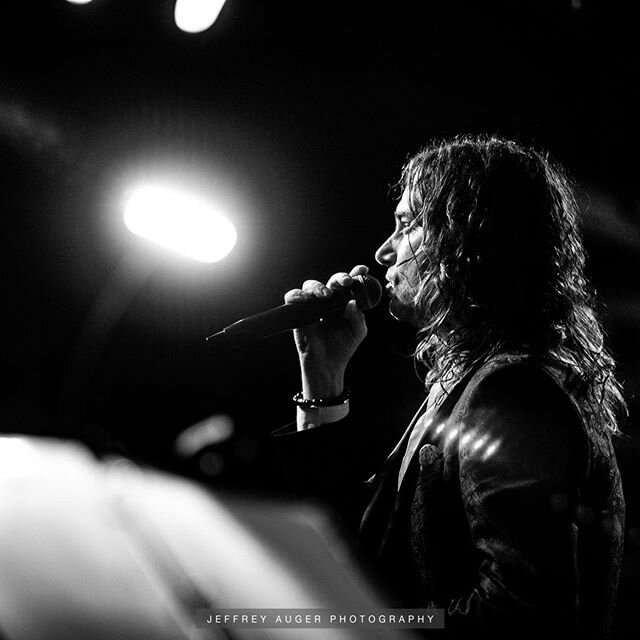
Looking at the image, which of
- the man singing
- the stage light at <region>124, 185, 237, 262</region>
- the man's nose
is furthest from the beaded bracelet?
the stage light at <region>124, 185, 237, 262</region>

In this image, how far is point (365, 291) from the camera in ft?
4.58

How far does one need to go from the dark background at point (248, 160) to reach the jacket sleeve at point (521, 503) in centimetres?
72

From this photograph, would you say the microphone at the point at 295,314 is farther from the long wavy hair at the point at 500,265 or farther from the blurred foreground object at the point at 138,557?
the blurred foreground object at the point at 138,557

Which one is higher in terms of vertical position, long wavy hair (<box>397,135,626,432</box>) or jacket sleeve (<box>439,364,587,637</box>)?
long wavy hair (<box>397,135,626,432</box>)

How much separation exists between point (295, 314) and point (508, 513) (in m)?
0.68

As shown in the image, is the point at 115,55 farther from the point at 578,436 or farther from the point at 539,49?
the point at 578,436

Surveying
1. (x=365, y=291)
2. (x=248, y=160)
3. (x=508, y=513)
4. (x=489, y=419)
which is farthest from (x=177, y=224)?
(x=508, y=513)

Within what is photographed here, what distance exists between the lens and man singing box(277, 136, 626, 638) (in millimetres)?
778

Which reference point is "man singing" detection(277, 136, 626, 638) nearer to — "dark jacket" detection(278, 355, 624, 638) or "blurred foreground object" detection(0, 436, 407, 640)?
"dark jacket" detection(278, 355, 624, 638)

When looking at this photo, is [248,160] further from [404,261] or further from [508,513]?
[508,513]

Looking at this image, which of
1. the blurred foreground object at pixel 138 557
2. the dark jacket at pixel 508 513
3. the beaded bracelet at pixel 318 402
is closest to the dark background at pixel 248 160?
the beaded bracelet at pixel 318 402

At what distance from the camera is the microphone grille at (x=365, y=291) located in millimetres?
1388

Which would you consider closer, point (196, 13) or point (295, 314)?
point (295, 314)

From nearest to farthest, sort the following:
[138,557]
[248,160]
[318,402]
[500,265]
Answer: [138,557]
[500,265]
[318,402]
[248,160]
